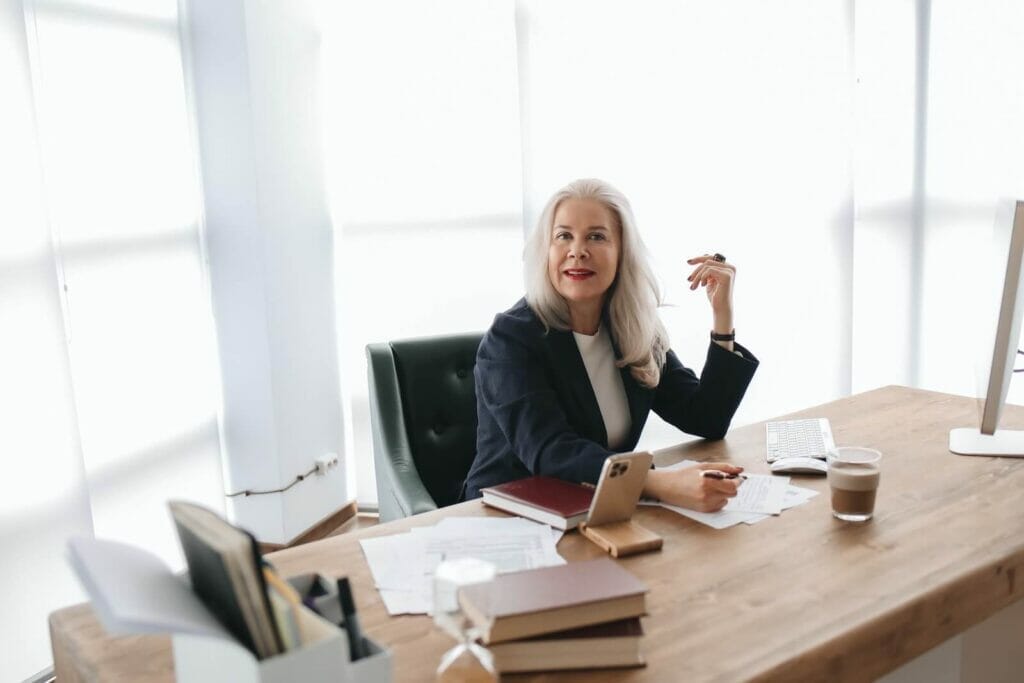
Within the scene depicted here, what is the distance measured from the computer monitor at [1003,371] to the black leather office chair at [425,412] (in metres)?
1.13

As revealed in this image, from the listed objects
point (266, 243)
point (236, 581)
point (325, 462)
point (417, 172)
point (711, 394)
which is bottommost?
point (325, 462)

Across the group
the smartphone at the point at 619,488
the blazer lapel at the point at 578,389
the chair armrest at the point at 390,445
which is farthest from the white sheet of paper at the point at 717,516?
the chair armrest at the point at 390,445

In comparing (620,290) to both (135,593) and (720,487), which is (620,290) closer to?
(720,487)

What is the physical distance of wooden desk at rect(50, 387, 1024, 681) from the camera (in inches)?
51.1

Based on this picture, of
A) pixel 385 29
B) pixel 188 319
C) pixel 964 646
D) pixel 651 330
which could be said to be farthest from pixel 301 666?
A: pixel 385 29

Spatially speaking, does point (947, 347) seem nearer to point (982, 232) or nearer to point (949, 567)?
point (982, 232)

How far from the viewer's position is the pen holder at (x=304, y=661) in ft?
3.38

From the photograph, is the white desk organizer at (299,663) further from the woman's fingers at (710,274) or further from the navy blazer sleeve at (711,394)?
the woman's fingers at (710,274)

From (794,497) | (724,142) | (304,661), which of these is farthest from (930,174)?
(304,661)

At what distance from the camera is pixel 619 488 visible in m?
1.70

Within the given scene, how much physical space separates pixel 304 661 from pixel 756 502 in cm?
105

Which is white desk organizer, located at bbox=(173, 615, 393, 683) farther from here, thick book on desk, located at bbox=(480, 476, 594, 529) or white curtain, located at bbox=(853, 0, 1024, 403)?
white curtain, located at bbox=(853, 0, 1024, 403)

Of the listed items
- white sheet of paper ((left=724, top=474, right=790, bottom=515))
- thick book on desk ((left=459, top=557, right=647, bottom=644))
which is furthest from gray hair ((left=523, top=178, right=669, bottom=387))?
thick book on desk ((left=459, top=557, right=647, bottom=644))

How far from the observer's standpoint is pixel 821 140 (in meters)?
3.98
